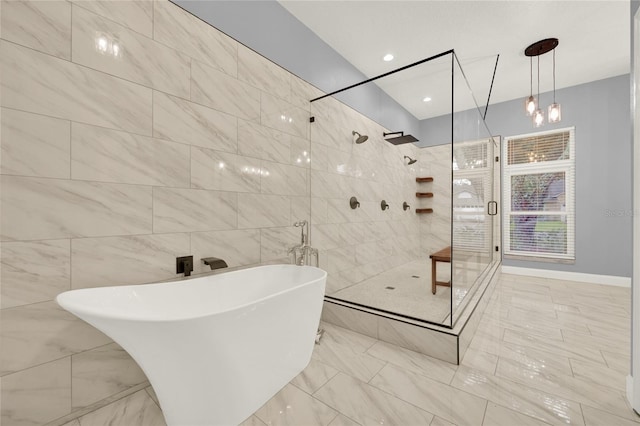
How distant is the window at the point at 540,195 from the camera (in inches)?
148

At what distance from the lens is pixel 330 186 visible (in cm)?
272

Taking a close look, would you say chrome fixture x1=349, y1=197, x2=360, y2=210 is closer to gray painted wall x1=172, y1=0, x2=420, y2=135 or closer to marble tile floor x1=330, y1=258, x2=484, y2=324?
marble tile floor x1=330, y1=258, x2=484, y2=324

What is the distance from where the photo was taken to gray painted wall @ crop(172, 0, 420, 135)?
6.02ft

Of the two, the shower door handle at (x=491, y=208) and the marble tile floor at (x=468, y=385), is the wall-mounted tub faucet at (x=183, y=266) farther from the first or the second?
the shower door handle at (x=491, y=208)

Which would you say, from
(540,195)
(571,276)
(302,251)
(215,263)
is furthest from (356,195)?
(571,276)

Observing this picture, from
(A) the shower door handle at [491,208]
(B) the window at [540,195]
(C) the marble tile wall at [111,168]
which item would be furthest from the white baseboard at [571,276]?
(C) the marble tile wall at [111,168]

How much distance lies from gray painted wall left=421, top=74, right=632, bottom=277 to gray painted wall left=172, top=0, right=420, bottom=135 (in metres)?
0.99

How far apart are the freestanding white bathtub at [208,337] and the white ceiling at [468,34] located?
2.09m

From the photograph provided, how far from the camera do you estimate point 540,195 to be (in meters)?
3.99

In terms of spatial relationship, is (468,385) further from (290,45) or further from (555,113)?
(290,45)

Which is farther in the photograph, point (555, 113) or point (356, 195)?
point (356, 195)

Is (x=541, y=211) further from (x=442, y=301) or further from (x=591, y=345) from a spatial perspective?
(x=442, y=301)

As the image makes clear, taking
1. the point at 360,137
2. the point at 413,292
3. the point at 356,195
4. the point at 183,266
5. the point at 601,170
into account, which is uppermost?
the point at 360,137

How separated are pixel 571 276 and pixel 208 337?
490 centimetres
